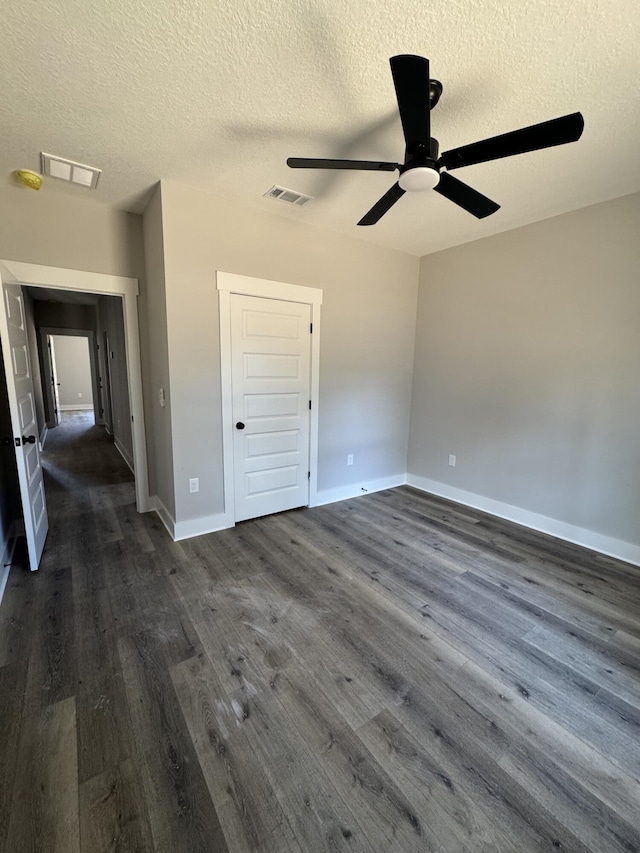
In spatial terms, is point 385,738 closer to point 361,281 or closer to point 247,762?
point 247,762

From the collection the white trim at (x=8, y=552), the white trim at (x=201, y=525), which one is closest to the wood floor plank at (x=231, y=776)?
the white trim at (x=201, y=525)

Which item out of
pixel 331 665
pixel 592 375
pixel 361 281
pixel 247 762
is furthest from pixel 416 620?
pixel 361 281

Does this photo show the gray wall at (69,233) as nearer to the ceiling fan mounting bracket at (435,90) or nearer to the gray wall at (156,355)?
the gray wall at (156,355)

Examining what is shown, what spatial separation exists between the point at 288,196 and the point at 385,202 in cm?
104

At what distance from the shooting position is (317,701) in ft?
5.00

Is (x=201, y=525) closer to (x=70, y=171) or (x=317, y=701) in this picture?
(x=317, y=701)

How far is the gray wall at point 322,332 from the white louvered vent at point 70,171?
0.47 meters

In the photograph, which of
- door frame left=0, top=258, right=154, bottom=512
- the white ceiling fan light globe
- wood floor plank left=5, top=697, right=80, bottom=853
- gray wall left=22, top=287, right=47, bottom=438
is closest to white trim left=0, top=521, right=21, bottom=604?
door frame left=0, top=258, right=154, bottom=512

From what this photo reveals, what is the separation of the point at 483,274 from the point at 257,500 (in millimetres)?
3189

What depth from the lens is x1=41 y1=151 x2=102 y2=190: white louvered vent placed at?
2199 mm

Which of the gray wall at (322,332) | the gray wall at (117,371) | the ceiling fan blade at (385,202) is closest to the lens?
the ceiling fan blade at (385,202)

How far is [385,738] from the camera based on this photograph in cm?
138

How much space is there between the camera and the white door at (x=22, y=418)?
2.20 meters

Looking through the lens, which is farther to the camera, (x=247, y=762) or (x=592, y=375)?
(x=592, y=375)
